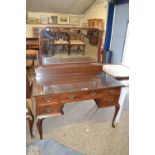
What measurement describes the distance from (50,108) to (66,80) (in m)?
0.45

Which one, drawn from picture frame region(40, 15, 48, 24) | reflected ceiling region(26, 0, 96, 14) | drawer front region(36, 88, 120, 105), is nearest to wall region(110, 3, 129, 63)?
reflected ceiling region(26, 0, 96, 14)

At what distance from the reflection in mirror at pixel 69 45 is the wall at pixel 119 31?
3123mm

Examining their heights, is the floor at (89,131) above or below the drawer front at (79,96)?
below

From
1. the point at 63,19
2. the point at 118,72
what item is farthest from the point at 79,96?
the point at 63,19

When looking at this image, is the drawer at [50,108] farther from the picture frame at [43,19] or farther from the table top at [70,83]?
the picture frame at [43,19]

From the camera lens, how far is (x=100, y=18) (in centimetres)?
663

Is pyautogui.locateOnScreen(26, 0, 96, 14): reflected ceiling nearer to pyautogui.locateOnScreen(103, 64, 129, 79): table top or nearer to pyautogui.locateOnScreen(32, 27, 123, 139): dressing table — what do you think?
pyautogui.locateOnScreen(103, 64, 129, 79): table top

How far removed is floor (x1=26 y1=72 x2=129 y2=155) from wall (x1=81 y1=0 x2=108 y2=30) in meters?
4.17

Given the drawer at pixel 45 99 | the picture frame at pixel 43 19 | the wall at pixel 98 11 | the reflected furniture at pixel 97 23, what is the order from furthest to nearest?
Answer: the picture frame at pixel 43 19 → the reflected furniture at pixel 97 23 → the wall at pixel 98 11 → the drawer at pixel 45 99

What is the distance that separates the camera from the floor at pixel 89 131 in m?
2.19

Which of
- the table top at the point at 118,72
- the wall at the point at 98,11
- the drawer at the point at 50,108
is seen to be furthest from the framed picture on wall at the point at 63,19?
the drawer at the point at 50,108
